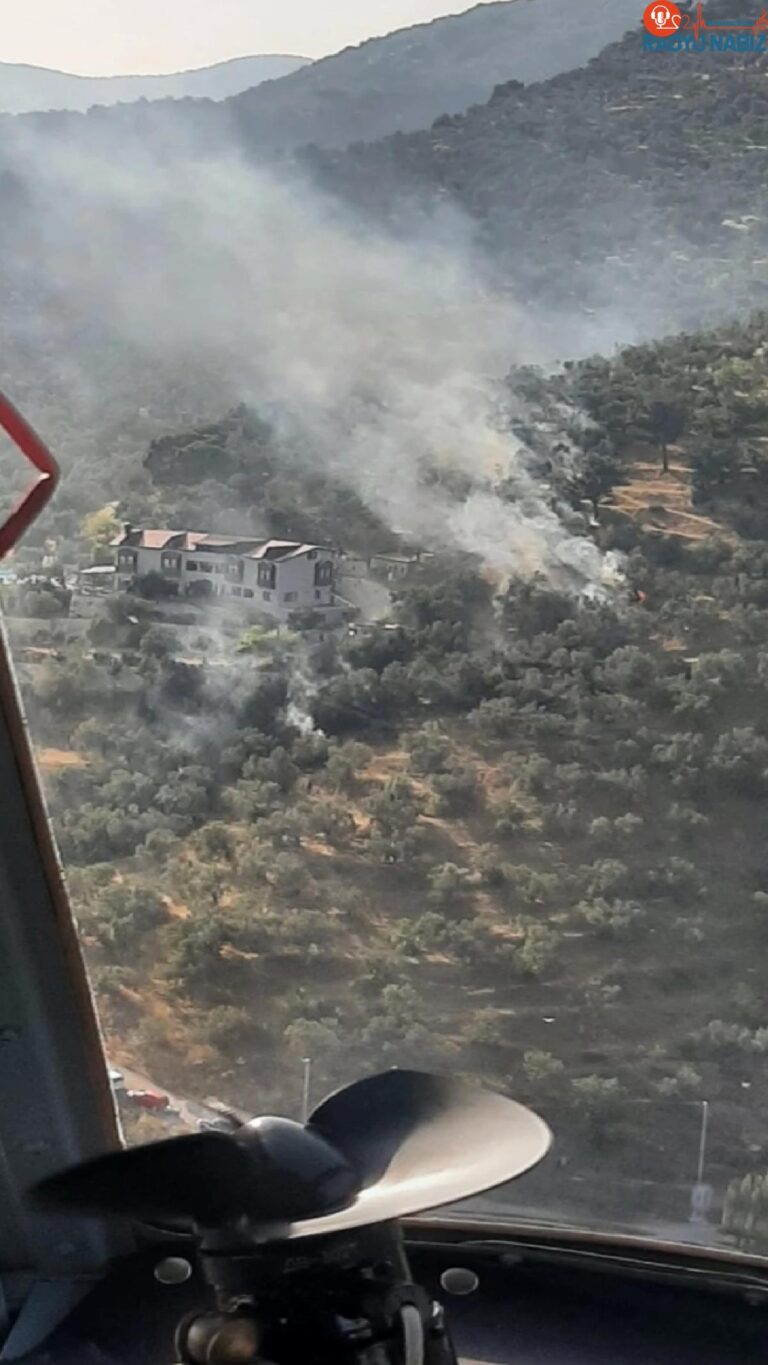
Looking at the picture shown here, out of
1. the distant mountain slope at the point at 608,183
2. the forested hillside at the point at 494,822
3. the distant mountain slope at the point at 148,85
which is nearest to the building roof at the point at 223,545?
the forested hillside at the point at 494,822

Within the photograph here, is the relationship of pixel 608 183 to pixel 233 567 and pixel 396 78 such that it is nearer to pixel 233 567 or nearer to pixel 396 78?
pixel 396 78

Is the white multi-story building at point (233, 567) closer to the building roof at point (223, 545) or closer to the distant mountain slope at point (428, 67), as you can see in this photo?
the building roof at point (223, 545)

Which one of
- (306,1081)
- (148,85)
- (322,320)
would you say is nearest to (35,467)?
(322,320)

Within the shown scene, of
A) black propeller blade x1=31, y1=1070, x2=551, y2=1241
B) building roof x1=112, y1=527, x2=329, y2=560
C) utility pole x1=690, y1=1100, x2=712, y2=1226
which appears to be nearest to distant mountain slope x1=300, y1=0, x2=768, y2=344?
building roof x1=112, y1=527, x2=329, y2=560

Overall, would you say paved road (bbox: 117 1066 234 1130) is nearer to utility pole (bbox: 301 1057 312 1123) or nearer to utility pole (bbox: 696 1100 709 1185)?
utility pole (bbox: 301 1057 312 1123)

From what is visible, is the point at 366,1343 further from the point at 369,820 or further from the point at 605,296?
the point at 605,296

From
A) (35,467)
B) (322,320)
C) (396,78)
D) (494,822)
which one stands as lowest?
(494,822)

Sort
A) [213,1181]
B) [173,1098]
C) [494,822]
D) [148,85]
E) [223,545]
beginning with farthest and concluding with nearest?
[173,1098]
[494,822]
[223,545]
[148,85]
[213,1181]
